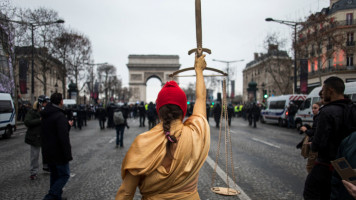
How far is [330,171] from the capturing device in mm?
2895

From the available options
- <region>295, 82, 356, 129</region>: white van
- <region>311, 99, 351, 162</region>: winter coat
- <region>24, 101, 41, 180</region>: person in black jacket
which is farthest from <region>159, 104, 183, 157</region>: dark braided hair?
<region>295, 82, 356, 129</region>: white van

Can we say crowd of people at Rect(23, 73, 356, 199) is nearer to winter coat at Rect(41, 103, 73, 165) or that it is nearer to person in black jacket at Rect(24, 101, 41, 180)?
winter coat at Rect(41, 103, 73, 165)

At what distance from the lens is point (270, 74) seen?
63.4 metres

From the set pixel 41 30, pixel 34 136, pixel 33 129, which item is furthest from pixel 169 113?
pixel 41 30

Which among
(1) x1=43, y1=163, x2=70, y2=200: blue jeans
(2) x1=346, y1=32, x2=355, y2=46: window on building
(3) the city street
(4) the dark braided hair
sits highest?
(2) x1=346, y1=32, x2=355, y2=46: window on building

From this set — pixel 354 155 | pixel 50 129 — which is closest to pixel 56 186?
pixel 50 129

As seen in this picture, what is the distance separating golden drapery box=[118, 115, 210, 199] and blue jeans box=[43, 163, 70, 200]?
2.93 meters

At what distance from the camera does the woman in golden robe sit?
173cm

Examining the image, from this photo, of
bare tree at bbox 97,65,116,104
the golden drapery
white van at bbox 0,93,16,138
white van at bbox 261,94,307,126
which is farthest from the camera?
bare tree at bbox 97,65,116,104

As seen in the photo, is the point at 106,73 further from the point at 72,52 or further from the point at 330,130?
the point at 330,130

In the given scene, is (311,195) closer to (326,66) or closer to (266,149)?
(266,149)

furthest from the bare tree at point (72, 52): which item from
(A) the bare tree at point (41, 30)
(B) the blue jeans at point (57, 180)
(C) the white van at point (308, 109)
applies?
(B) the blue jeans at point (57, 180)

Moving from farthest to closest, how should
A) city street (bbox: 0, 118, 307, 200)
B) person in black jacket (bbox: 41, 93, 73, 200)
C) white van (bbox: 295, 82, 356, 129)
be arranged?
white van (bbox: 295, 82, 356, 129) → city street (bbox: 0, 118, 307, 200) → person in black jacket (bbox: 41, 93, 73, 200)

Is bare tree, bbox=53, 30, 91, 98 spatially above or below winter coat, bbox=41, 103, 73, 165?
above
